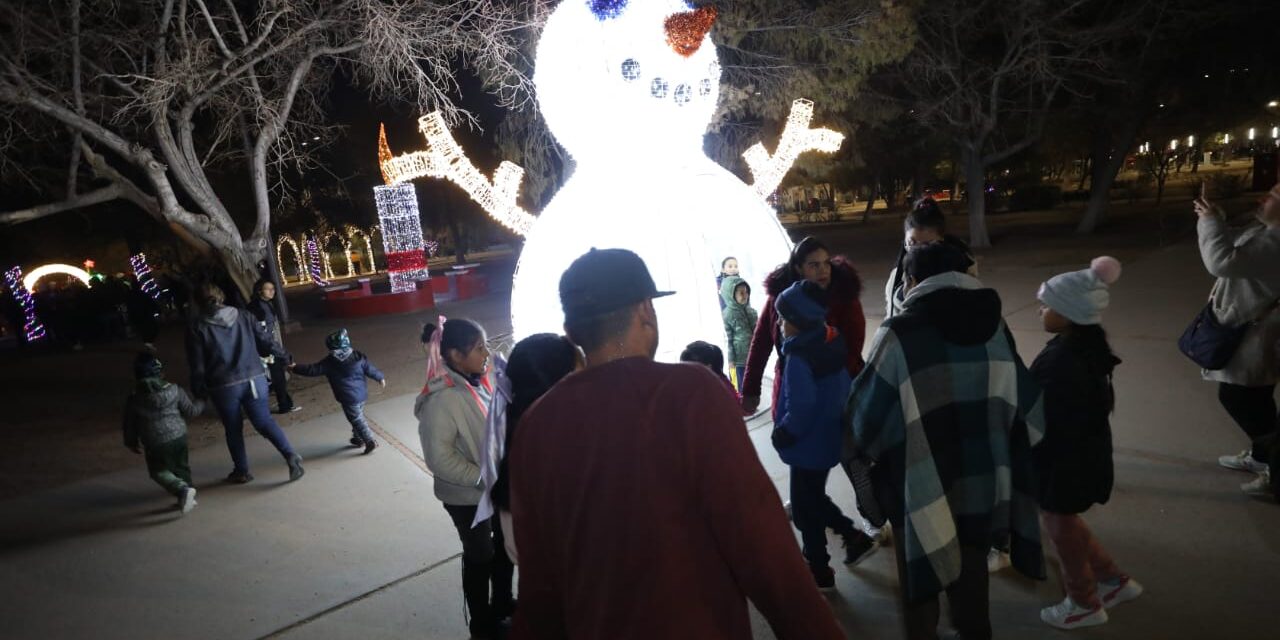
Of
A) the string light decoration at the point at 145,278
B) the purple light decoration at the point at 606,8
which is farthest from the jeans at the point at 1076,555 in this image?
the string light decoration at the point at 145,278

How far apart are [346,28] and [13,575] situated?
6301 millimetres

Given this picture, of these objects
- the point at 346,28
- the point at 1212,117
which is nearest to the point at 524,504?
the point at 346,28

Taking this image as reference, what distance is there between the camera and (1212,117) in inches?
794

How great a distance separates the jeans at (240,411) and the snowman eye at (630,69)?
375 centimetres

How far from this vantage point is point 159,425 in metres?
4.88

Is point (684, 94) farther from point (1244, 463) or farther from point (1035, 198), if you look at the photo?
point (1035, 198)

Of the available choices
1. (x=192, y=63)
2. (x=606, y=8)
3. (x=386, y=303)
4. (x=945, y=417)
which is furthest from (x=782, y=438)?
(x=386, y=303)

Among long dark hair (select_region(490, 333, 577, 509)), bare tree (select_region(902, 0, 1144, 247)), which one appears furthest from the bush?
long dark hair (select_region(490, 333, 577, 509))

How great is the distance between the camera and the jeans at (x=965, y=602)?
2.44m

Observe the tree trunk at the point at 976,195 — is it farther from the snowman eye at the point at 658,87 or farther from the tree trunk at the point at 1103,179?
the snowman eye at the point at 658,87

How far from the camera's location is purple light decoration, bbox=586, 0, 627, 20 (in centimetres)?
448

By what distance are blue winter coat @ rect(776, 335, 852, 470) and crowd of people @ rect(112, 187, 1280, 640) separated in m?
0.01

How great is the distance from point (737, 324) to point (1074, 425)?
2.95 m

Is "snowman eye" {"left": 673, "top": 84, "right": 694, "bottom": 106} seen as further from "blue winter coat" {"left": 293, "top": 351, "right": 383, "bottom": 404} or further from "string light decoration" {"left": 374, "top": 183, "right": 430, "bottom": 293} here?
"string light decoration" {"left": 374, "top": 183, "right": 430, "bottom": 293}
